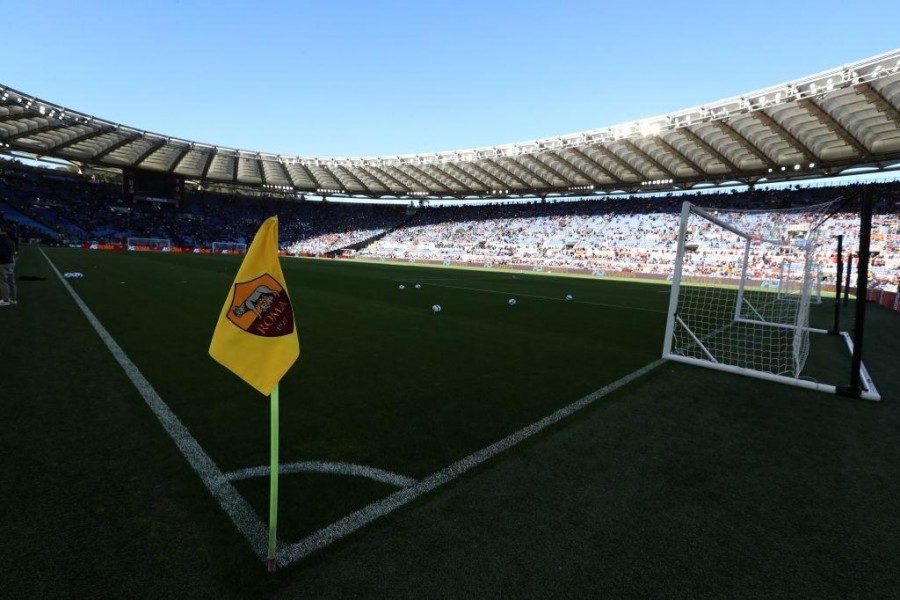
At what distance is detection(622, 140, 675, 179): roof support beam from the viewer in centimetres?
3691

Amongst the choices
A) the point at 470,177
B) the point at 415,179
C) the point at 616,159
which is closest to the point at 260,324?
the point at 616,159

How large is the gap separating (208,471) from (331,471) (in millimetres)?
855

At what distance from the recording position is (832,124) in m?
26.5

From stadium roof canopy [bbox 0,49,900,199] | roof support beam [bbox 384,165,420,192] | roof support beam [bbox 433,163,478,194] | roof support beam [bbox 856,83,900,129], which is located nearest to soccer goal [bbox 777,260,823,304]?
stadium roof canopy [bbox 0,49,900,199]

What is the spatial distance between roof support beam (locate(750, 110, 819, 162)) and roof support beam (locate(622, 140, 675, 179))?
9.95 metres

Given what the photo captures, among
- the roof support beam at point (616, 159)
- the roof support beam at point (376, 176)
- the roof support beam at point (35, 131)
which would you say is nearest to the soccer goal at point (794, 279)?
the roof support beam at point (616, 159)

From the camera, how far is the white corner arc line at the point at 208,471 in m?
2.46

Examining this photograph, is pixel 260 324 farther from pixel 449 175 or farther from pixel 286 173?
pixel 286 173

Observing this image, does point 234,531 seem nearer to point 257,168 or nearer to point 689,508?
point 689,508

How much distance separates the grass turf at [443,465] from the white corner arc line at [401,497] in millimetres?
93

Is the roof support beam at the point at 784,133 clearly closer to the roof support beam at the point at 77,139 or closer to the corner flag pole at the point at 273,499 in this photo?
the corner flag pole at the point at 273,499

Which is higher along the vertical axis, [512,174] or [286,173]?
[286,173]

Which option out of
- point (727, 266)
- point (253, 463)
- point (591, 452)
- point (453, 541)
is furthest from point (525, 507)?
point (727, 266)

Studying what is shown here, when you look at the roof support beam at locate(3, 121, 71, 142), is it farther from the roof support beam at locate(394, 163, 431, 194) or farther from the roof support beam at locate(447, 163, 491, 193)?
the roof support beam at locate(447, 163, 491, 193)
